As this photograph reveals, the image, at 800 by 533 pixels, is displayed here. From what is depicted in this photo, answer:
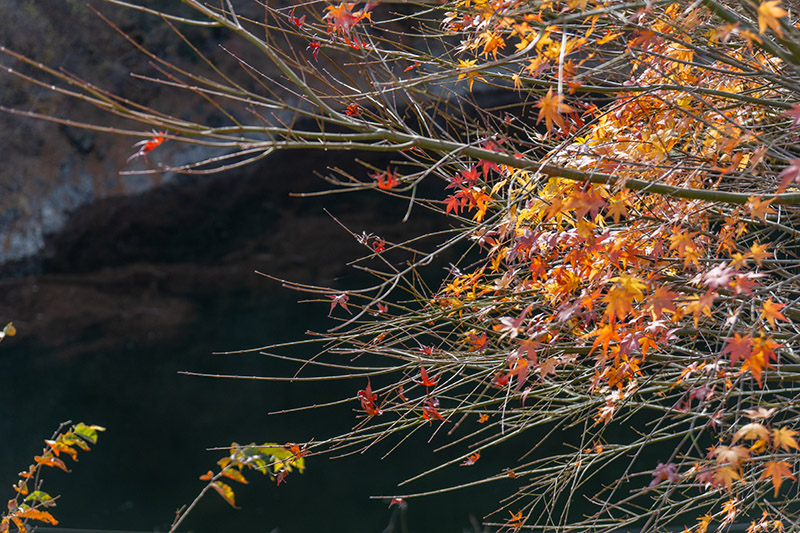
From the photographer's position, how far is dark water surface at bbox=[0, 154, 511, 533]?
7078mm

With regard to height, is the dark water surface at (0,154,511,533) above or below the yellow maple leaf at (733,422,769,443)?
below

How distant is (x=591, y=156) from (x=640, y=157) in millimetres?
166

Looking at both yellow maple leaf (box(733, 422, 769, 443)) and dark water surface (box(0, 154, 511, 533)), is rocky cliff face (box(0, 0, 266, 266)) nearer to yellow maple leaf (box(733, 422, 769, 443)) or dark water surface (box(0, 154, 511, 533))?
dark water surface (box(0, 154, 511, 533))

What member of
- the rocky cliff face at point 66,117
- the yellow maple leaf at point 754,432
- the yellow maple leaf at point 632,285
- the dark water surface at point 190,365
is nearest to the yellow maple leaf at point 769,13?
the yellow maple leaf at point 632,285

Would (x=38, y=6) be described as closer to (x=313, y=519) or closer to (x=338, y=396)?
(x=338, y=396)

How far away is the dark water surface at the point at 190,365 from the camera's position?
279 inches

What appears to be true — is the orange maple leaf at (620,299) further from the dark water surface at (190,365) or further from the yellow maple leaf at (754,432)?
the dark water surface at (190,365)

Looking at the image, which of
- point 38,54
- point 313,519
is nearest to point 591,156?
point 313,519

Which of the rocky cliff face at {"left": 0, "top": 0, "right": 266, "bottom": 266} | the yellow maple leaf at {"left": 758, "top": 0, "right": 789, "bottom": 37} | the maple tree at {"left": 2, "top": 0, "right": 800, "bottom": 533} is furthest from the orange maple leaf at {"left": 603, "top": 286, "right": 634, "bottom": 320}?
the rocky cliff face at {"left": 0, "top": 0, "right": 266, "bottom": 266}

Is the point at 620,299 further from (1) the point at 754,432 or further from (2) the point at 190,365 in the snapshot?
(2) the point at 190,365

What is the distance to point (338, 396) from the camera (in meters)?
8.88

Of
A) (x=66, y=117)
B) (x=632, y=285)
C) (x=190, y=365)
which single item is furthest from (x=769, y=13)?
(x=66, y=117)

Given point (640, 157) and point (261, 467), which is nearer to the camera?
point (640, 157)

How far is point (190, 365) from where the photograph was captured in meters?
9.71
